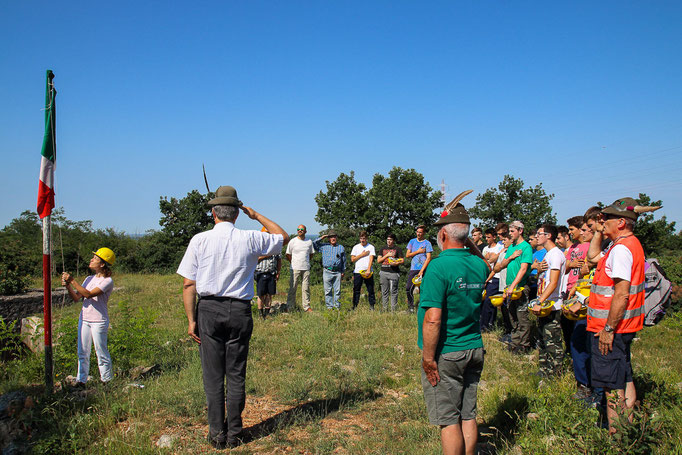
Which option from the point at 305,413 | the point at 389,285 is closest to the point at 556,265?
the point at 305,413

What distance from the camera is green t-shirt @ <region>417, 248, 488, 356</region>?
307 cm

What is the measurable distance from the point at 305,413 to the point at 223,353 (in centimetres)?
123

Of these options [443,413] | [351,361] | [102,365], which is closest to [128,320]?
[102,365]

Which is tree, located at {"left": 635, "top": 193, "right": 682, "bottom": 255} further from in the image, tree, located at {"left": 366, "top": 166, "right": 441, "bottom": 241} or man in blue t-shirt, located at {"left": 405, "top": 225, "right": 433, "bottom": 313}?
→ man in blue t-shirt, located at {"left": 405, "top": 225, "right": 433, "bottom": 313}

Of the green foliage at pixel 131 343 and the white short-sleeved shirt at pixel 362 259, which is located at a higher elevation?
the white short-sleeved shirt at pixel 362 259

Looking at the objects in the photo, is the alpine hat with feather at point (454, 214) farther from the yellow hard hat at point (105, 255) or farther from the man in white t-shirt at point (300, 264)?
the man in white t-shirt at point (300, 264)

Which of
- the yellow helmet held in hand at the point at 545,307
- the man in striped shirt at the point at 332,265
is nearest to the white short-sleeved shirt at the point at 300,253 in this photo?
the man in striped shirt at the point at 332,265

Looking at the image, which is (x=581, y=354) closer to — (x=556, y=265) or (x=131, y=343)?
(x=556, y=265)

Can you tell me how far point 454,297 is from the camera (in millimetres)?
3107

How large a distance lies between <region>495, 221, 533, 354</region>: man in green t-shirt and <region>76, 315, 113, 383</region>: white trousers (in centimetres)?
538

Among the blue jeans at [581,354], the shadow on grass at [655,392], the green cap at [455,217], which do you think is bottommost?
the shadow on grass at [655,392]

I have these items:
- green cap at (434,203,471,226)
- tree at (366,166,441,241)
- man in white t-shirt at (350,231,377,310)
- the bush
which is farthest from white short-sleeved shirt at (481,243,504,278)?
tree at (366,166,441,241)

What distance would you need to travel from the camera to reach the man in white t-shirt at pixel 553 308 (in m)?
5.25

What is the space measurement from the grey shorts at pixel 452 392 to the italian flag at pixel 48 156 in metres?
4.32
